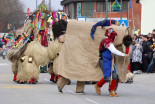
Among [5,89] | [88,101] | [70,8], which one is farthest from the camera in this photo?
[70,8]

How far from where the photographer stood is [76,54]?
13156 millimetres

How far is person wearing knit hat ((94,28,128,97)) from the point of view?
41.6ft

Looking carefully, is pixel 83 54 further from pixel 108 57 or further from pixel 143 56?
pixel 143 56

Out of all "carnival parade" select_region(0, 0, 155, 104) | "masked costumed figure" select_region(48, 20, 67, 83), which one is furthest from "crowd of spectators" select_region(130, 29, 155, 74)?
"masked costumed figure" select_region(48, 20, 67, 83)

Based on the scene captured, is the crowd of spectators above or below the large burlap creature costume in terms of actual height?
below

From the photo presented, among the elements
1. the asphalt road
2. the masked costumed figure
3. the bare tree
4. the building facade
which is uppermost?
the masked costumed figure

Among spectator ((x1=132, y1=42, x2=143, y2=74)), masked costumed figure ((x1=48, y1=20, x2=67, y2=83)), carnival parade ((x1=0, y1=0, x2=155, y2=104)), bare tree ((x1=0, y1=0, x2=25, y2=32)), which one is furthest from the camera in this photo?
bare tree ((x1=0, y1=0, x2=25, y2=32))

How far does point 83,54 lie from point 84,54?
0.03m

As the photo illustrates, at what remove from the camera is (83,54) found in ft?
43.2

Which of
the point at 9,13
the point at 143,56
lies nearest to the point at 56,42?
the point at 143,56

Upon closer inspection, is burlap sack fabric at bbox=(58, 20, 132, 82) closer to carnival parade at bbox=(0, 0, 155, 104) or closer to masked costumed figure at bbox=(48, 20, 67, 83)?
carnival parade at bbox=(0, 0, 155, 104)

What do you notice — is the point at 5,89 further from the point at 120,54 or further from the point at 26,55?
the point at 120,54

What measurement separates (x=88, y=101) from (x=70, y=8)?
64754 millimetres

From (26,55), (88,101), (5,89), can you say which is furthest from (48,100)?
(26,55)
